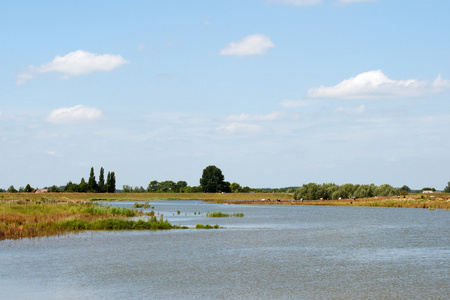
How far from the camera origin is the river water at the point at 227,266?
2067cm

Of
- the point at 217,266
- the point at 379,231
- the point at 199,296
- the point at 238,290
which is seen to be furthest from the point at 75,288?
the point at 379,231

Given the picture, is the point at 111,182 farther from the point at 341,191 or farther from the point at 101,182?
the point at 341,191

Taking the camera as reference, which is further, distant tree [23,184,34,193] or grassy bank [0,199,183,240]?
distant tree [23,184,34,193]

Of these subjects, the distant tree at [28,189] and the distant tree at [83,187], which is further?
the distant tree at [83,187]

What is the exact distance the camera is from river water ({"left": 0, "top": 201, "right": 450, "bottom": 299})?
20.7 metres

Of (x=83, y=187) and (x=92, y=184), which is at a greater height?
(x=92, y=184)

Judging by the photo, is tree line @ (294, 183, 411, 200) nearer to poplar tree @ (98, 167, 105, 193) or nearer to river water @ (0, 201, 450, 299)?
poplar tree @ (98, 167, 105, 193)

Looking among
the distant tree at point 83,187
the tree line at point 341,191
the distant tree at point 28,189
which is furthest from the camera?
the distant tree at point 83,187

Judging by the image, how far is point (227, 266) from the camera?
27484 mm

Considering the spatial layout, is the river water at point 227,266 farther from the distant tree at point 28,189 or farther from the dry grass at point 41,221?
the distant tree at point 28,189

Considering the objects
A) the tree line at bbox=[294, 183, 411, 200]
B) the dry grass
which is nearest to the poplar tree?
the tree line at bbox=[294, 183, 411, 200]

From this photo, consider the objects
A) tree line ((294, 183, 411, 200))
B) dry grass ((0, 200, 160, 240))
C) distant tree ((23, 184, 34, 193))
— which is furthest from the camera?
distant tree ((23, 184, 34, 193))

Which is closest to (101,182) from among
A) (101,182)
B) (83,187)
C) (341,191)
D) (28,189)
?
(101,182)

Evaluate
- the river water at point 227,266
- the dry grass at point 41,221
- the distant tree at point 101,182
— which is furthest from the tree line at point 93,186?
the river water at point 227,266
